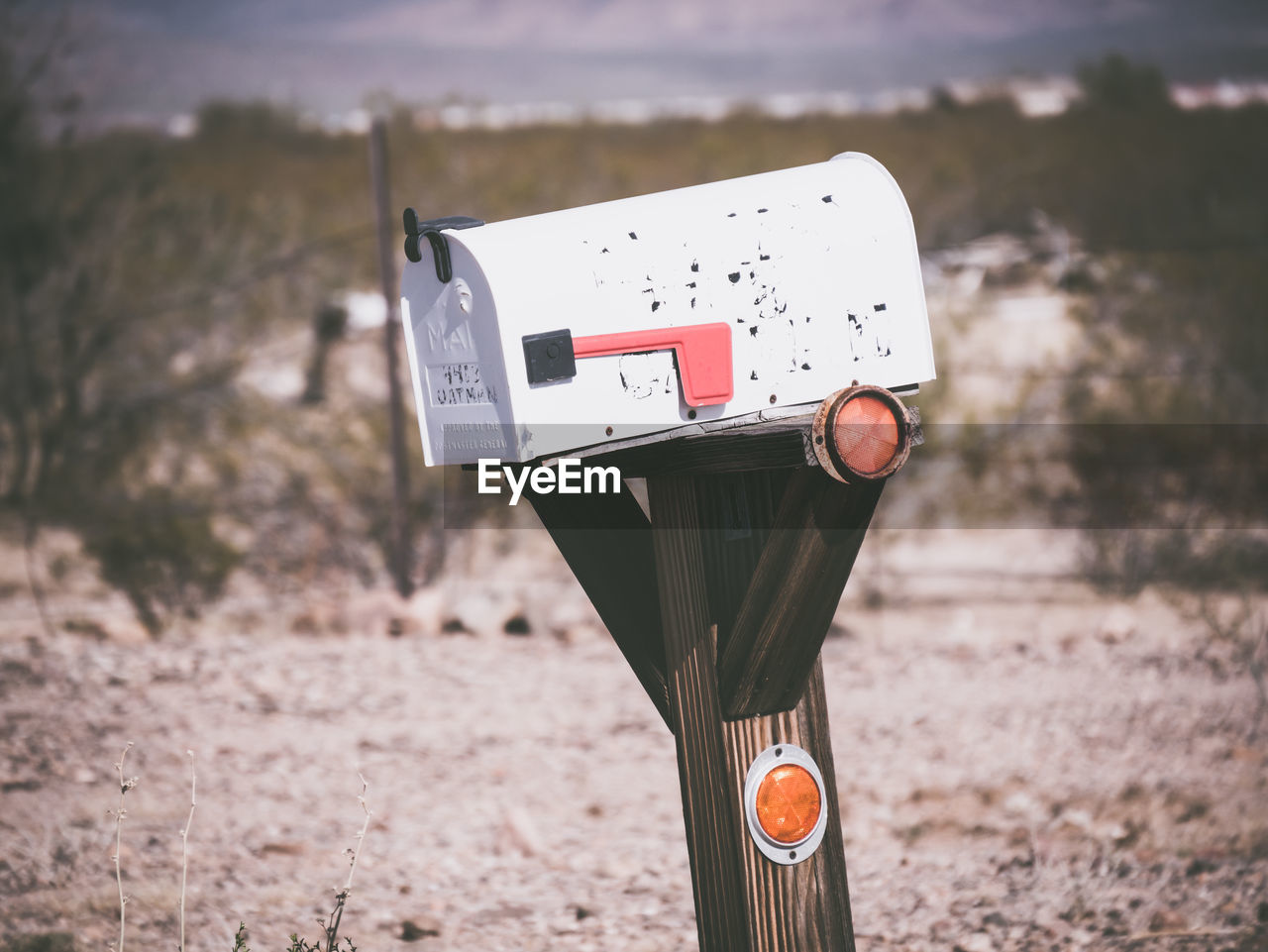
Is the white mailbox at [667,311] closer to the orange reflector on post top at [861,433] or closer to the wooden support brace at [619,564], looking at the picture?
the orange reflector on post top at [861,433]

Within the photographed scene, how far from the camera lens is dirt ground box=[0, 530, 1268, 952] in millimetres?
3295

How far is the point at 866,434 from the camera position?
6.07 feet

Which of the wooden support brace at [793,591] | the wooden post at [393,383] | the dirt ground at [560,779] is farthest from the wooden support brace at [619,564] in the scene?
the wooden post at [393,383]

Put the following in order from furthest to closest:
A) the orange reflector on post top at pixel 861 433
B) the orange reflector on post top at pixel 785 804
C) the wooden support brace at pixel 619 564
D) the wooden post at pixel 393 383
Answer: the wooden post at pixel 393 383
the wooden support brace at pixel 619 564
the orange reflector on post top at pixel 785 804
the orange reflector on post top at pixel 861 433

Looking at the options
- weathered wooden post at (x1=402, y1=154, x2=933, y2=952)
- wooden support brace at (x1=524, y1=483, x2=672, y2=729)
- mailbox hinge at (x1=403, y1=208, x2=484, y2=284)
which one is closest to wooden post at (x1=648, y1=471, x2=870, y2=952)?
weathered wooden post at (x1=402, y1=154, x2=933, y2=952)

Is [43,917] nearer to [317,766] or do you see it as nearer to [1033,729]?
[317,766]

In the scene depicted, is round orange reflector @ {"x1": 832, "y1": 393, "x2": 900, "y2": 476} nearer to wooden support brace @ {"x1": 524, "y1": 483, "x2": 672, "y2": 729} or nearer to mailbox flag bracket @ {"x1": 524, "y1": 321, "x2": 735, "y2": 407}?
mailbox flag bracket @ {"x1": 524, "y1": 321, "x2": 735, "y2": 407}

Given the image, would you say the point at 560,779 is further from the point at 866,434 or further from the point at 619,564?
the point at 866,434

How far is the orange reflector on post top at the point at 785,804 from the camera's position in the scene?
2.02 m

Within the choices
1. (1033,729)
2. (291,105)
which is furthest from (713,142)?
(1033,729)

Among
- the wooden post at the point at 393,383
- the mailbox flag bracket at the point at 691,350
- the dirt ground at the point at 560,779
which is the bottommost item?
the dirt ground at the point at 560,779

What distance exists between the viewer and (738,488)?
2098 mm

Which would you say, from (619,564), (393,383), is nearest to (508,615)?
(393,383)

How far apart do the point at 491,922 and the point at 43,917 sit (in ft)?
3.79
